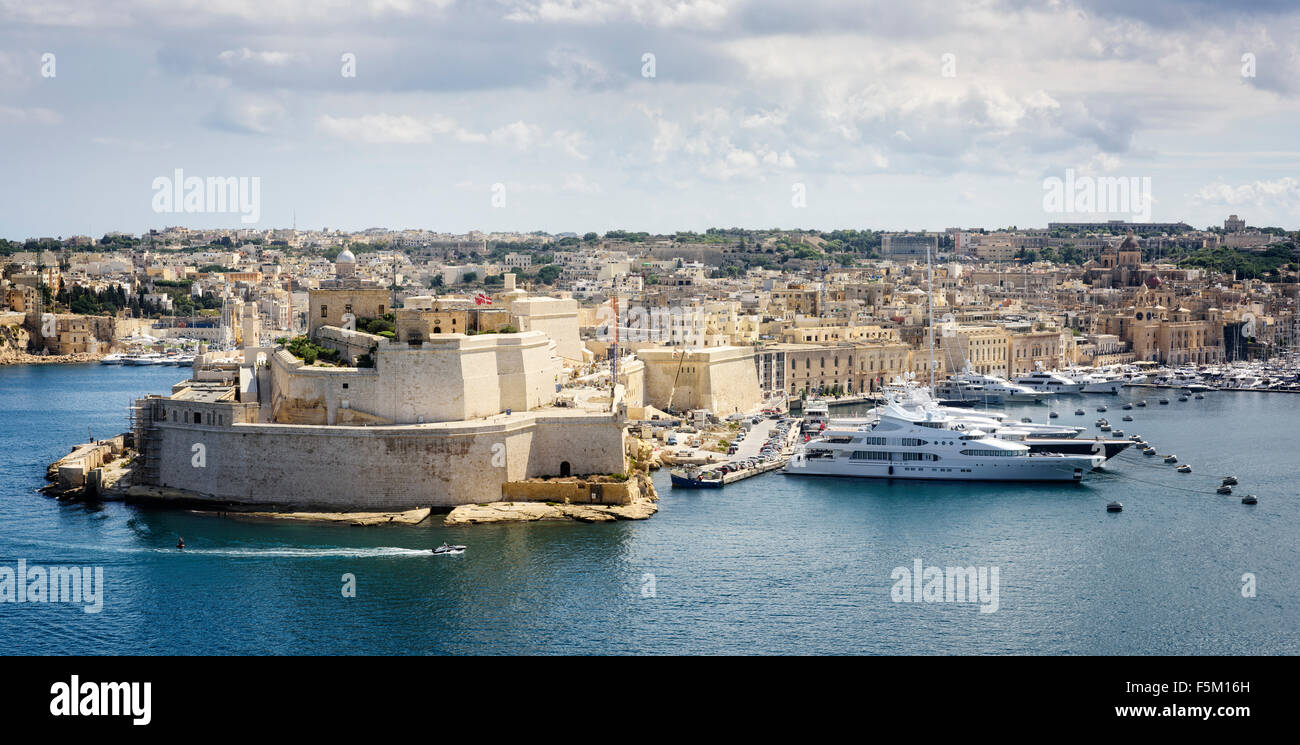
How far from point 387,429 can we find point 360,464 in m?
0.77

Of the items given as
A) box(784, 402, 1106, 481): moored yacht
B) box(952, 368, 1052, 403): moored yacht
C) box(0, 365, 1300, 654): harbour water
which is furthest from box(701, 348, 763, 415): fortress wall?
box(952, 368, 1052, 403): moored yacht

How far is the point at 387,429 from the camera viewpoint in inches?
902

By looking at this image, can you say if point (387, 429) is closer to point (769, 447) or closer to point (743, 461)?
point (743, 461)

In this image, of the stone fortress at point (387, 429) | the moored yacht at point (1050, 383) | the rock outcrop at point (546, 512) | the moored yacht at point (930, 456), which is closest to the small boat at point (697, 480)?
the stone fortress at point (387, 429)

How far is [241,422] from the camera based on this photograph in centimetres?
2367

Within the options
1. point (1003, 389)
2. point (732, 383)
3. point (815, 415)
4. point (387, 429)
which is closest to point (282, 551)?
point (387, 429)

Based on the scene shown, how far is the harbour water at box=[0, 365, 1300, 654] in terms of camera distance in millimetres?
16156

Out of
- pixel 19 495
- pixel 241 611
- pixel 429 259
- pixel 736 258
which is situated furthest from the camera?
pixel 429 259

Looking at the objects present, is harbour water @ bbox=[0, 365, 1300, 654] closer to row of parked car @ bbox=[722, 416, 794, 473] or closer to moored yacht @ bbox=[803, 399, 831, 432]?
row of parked car @ bbox=[722, 416, 794, 473]

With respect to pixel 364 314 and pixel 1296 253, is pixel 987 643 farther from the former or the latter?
pixel 1296 253

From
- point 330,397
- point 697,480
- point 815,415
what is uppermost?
point 330,397

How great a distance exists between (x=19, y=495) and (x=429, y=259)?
3424 inches

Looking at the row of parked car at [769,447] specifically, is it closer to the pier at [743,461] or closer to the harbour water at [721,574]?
the pier at [743,461]

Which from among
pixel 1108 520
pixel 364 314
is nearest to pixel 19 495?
pixel 364 314
